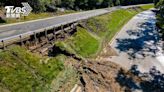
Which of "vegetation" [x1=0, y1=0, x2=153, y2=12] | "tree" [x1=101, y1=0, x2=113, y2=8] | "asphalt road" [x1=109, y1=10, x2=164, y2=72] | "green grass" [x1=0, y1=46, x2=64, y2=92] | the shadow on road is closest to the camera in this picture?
"green grass" [x1=0, y1=46, x2=64, y2=92]

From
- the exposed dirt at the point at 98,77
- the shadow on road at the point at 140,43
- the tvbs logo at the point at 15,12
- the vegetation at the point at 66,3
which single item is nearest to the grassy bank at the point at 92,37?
the shadow on road at the point at 140,43

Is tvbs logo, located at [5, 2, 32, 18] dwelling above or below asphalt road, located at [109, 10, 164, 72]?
above

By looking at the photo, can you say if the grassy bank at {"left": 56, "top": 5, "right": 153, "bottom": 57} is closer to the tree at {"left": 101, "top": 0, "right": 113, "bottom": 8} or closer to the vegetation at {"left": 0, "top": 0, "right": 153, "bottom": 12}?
the vegetation at {"left": 0, "top": 0, "right": 153, "bottom": 12}

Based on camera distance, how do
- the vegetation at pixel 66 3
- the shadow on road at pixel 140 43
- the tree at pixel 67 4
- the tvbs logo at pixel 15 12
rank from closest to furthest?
1. the shadow on road at pixel 140 43
2. the tvbs logo at pixel 15 12
3. the vegetation at pixel 66 3
4. the tree at pixel 67 4

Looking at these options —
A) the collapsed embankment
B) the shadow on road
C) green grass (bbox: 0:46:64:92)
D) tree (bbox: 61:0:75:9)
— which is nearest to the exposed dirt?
the collapsed embankment

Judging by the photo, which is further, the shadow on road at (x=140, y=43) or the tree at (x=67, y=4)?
the tree at (x=67, y=4)

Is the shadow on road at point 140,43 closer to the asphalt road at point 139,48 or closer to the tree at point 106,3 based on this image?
the asphalt road at point 139,48

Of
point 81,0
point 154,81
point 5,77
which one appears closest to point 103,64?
point 154,81
